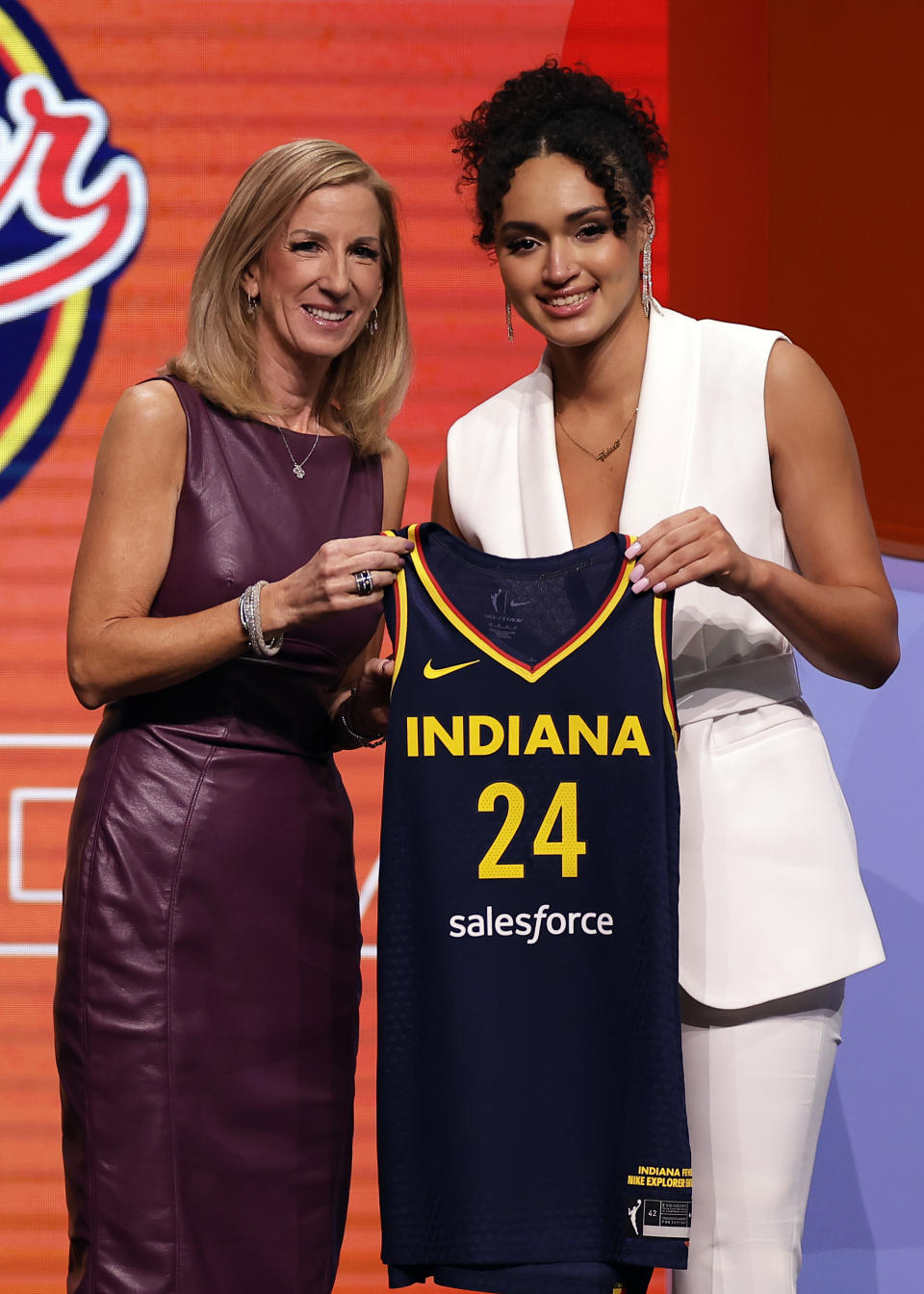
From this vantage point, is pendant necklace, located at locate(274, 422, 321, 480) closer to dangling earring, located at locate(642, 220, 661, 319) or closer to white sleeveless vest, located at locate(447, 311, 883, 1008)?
white sleeveless vest, located at locate(447, 311, 883, 1008)

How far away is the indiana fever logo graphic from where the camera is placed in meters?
3.09

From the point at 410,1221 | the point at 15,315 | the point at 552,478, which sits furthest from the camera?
the point at 15,315

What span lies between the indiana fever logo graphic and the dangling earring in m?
1.63

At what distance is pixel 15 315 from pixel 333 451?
1429 millimetres

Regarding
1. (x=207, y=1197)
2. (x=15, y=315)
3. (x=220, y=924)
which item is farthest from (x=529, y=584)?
(x=15, y=315)

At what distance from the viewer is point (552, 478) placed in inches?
73.3

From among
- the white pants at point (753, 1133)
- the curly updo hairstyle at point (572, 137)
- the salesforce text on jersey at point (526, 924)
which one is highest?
the curly updo hairstyle at point (572, 137)

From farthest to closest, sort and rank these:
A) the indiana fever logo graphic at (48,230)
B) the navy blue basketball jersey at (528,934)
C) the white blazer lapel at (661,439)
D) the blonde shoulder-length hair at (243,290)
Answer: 1. the indiana fever logo graphic at (48,230)
2. the blonde shoulder-length hair at (243,290)
3. the white blazer lapel at (661,439)
4. the navy blue basketball jersey at (528,934)

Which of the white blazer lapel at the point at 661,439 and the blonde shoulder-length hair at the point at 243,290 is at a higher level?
the blonde shoulder-length hair at the point at 243,290

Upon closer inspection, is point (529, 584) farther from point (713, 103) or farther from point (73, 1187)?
point (713, 103)

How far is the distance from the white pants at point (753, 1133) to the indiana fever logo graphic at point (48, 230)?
2147 millimetres

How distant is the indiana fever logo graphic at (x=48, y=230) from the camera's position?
3.09 m

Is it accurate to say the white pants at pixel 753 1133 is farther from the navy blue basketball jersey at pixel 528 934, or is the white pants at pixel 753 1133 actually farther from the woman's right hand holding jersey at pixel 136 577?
the woman's right hand holding jersey at pixel 136 577

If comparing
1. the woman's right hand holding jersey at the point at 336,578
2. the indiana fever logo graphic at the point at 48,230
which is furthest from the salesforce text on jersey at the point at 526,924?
the indiana fever logo graphic at the point at 48,230
